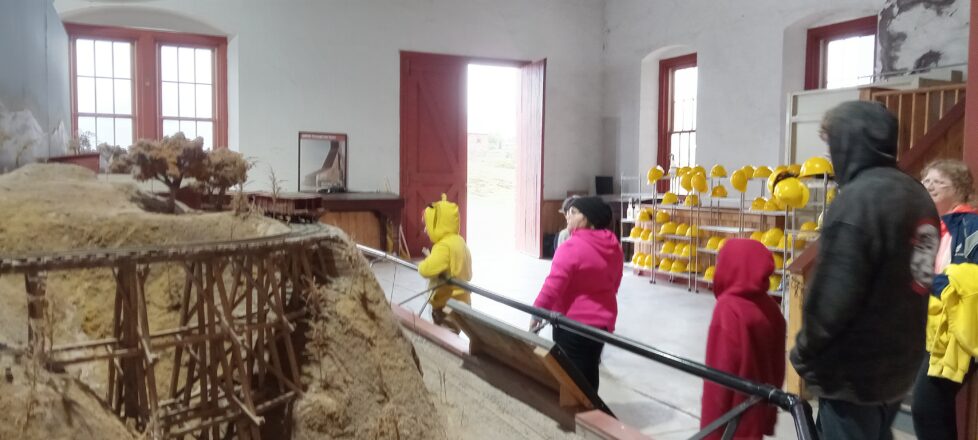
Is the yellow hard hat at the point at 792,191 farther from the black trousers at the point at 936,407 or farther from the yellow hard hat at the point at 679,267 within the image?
the black trousers at the point at 936,407

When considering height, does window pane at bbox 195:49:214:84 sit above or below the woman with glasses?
above

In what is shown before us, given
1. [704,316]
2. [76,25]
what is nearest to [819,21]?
[704,316]

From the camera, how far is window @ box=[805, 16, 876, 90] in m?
10.1

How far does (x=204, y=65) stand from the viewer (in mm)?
11609

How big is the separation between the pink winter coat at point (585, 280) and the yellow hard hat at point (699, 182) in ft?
19.3

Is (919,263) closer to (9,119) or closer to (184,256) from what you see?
(184,256)

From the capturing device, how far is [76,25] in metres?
10.5

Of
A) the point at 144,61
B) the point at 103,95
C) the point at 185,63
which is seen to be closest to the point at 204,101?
the point at 185,63

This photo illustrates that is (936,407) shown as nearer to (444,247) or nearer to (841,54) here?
(444,247)

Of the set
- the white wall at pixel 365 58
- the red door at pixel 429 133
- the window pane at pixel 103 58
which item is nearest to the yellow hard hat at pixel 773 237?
A: the white wall at pixel 365 58

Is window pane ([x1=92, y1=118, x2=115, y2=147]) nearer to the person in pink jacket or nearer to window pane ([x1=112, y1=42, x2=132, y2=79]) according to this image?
window pane ([x1=112, y1=42, x2=132, y2=79])

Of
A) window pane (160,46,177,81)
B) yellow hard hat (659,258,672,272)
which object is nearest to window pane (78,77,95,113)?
window pane (160,46,177,81)

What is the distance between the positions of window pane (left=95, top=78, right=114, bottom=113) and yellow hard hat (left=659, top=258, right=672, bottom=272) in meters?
8.52

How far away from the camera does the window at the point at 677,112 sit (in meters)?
13.1
